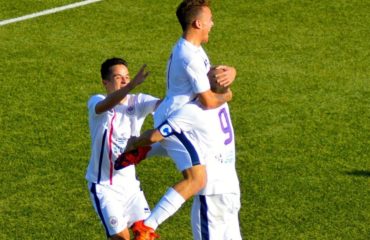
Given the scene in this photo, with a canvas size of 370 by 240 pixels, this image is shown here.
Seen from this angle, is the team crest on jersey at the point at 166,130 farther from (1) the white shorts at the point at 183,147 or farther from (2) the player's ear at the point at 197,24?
(2) the player's ear at the point at 197,24

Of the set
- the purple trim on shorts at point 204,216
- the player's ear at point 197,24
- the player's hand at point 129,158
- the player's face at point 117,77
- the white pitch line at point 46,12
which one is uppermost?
Answer: the white pitch line at point 46,12

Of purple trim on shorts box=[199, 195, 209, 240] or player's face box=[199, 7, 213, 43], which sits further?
player's face box=[199, 7, 213, 43]

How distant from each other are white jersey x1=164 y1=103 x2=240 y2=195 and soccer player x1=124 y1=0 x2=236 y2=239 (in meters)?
0.06

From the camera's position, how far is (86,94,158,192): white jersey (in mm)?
9992

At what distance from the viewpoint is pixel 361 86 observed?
585 inches

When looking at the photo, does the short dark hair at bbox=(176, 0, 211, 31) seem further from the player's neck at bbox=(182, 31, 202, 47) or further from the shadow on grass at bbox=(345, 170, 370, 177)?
the shadow on grass at bbox=(345, 170, 370, 177)

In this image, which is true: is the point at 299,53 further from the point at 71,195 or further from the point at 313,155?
the point at 71,195

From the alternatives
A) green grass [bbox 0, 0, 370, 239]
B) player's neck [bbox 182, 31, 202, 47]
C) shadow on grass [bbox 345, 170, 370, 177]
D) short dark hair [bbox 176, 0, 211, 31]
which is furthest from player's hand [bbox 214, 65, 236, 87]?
shadow on grass [bbox 345, 170, 370, 177]

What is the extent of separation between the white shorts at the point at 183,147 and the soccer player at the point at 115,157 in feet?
2.07

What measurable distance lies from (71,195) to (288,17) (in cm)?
637

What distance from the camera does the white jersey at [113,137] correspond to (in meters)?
9.99

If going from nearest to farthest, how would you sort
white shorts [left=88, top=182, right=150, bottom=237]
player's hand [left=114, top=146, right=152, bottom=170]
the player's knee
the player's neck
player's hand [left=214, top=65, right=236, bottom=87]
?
the player's knee < player's hand [left=214, top=65, right=236, bottom=87] < the player's neck < player's hand [left=114, top=146, right=152, bottom=170] < white shorts [left=88, top=182, right=150, bottom=237]

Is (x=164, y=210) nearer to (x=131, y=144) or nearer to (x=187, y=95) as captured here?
(x=131, y=144)

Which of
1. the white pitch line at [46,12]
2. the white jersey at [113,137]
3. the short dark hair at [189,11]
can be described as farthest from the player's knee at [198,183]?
the white pitch line at [46,12]
